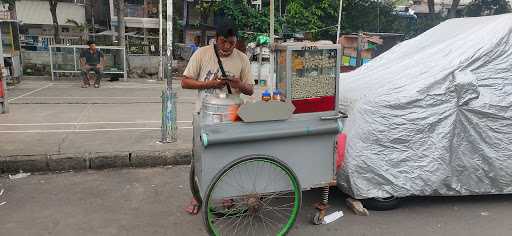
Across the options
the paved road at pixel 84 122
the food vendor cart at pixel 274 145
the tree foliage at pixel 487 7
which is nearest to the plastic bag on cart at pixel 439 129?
the food vendor cart at pixel 274 145

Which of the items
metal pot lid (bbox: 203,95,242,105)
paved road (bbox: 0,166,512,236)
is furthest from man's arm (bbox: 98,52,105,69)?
metal pot lid (bbox: 203,95,242,105)

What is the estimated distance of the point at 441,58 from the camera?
402 centimetres

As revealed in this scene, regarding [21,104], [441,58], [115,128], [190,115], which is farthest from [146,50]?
[441,58]

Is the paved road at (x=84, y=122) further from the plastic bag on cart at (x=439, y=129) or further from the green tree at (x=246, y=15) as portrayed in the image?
the green tree at (x=246, y=15)

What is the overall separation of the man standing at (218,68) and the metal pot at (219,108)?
8.8 inches

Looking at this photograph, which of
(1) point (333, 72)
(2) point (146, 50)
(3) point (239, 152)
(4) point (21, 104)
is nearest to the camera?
(3) point (239, 152)

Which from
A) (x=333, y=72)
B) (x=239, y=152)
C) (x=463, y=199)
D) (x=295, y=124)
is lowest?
(x=463, y=199)

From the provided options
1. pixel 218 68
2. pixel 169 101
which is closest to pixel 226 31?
pixel 218 68

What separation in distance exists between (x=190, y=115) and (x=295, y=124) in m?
4.94

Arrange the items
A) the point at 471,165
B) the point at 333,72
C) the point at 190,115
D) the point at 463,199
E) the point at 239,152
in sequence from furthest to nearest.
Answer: the point at 190,115 → the point at 463,199 → the point at 471,165 → the point at 333,72 → the point at 239,152

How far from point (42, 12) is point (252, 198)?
2418 centimetres

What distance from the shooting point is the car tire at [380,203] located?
12.5ft

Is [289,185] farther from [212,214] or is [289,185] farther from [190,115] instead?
[190,115]

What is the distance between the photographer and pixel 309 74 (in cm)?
322
